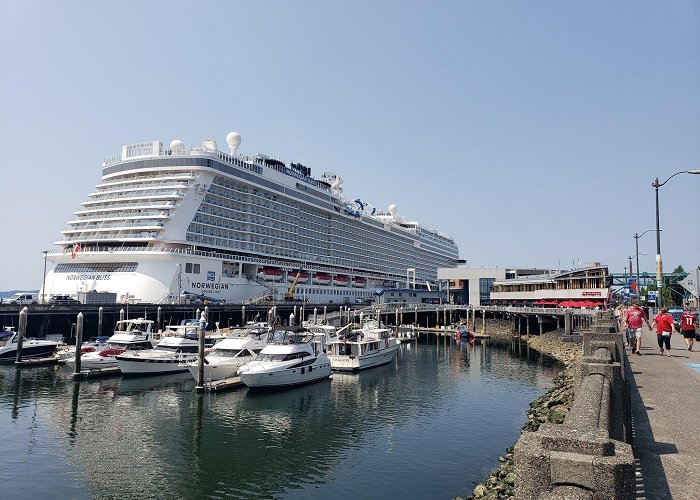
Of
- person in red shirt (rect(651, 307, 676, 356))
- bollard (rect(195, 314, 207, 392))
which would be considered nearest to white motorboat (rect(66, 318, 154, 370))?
bollard (rect(195, 314, 207, 392))

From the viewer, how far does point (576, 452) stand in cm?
550

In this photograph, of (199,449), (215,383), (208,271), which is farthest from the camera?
(208,271)

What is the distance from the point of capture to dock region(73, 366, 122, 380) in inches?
1369

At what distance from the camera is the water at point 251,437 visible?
56.1ft

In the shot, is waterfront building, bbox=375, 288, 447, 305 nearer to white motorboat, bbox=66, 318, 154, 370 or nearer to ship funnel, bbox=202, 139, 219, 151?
ship funnel, bbox=202, 139, 219, 151

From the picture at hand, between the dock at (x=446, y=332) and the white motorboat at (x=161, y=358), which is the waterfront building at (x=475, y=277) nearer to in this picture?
the dock at (x=446, y=332)

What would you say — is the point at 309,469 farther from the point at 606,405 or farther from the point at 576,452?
the point at 576,452

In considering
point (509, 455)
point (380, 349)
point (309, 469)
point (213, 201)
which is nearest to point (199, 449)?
point (309, 469)

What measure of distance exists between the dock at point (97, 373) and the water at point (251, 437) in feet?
3.54

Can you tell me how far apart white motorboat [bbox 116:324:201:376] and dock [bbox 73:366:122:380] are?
1.00 meters

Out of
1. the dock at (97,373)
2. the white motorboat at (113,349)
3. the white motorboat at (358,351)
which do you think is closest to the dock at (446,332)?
the white motorboat at (358,351)

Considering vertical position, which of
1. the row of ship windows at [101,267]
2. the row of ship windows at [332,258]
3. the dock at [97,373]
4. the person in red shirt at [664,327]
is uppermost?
the row of ship windows at [332,258]

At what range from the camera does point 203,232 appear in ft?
214

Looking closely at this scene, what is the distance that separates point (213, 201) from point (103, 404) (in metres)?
43.0
